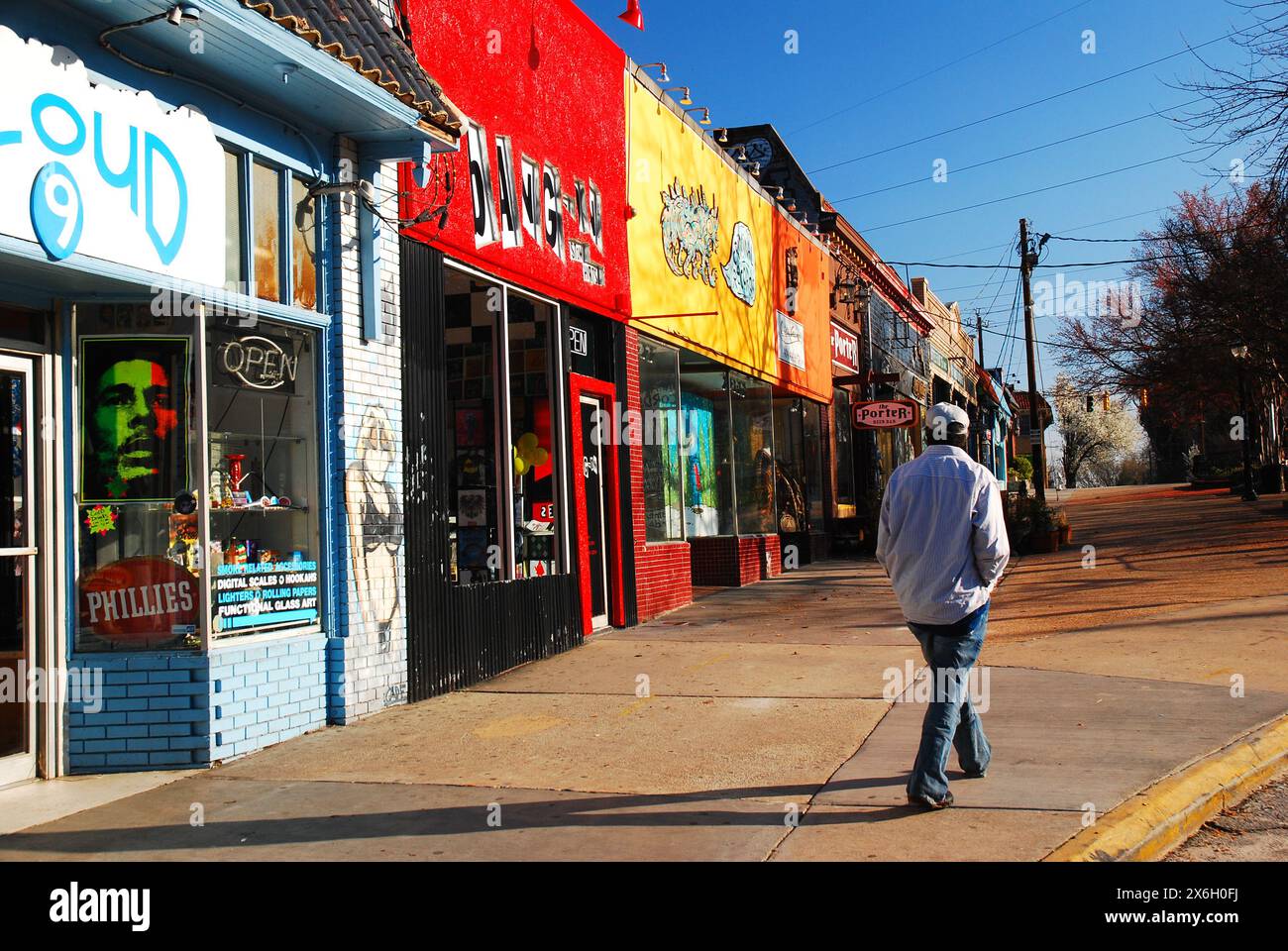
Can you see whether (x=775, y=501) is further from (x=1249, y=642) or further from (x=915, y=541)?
(x=915, y=541)

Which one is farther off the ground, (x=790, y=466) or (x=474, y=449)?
(x=790, y=466)

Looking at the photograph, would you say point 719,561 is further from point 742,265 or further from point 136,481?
point 136,481

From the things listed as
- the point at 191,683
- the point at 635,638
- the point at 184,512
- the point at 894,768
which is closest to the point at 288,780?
the point at 191,683

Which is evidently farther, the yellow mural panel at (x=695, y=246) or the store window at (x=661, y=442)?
the store window at (x=661, y=442)

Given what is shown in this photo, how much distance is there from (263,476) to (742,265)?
11400mm

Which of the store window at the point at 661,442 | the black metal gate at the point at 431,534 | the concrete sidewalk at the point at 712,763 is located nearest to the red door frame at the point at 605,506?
the store window at the point at 661,442

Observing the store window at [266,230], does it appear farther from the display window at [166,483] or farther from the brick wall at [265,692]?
the brick wall at [265,692]

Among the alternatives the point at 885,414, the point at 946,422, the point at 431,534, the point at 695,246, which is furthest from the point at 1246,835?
the point at 885,414

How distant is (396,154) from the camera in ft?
27.0

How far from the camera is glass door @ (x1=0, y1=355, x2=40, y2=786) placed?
6.39 m

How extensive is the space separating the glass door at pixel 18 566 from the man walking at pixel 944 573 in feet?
15.8

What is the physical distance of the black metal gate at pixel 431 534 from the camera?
338 inches

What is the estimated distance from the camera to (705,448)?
16.4 meters
